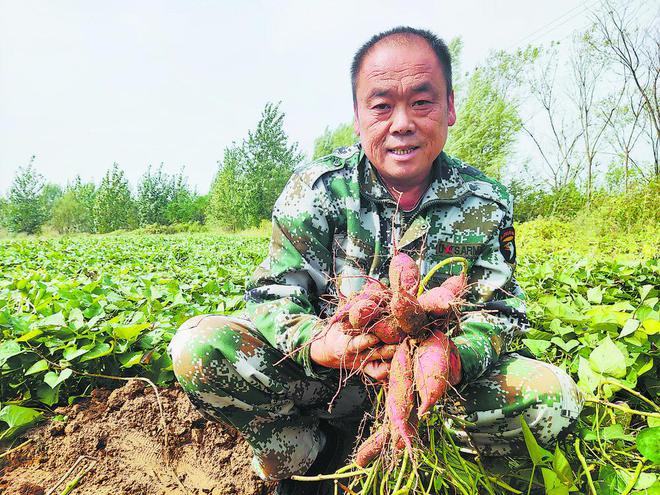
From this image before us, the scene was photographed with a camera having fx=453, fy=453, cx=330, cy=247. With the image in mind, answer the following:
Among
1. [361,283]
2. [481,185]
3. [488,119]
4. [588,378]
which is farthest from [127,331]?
[488,119]

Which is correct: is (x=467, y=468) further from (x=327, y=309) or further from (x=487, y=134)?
(x=487, y=134)

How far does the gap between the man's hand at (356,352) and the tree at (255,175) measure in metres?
33.8

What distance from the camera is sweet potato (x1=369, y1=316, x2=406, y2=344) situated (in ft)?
3.91

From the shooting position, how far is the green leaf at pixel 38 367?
1.92m

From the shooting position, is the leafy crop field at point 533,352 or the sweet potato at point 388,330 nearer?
the sweet potato at point 388,330

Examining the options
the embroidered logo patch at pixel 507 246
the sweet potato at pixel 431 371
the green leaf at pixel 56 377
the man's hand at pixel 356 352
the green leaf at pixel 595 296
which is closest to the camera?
the sweet potato at pixel 431 371

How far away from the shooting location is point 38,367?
1.93 metres

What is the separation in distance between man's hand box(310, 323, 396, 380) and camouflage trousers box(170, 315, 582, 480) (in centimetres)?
17

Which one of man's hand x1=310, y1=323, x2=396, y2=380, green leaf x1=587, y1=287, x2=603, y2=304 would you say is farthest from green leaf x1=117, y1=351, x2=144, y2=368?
green leaf x1=587, y1=287, x2=603, y2=304

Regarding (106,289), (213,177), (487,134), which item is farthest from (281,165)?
(106,289)

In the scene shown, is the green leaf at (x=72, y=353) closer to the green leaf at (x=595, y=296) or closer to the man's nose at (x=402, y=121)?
the man's nose at (x=402, y=121)

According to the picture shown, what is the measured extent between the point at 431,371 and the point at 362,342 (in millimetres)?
194

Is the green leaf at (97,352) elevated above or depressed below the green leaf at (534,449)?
above

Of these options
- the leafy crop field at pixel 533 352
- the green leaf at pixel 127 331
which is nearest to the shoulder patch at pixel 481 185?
the leafy crop field at pixel 533 352
